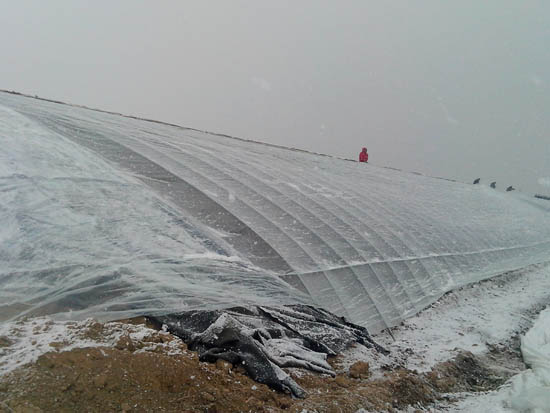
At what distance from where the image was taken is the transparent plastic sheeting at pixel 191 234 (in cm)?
302

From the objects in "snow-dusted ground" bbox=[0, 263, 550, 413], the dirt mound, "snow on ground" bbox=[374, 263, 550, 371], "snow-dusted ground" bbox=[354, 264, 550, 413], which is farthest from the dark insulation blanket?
"snow on ground" bbox=[374, 263, 550, 371]

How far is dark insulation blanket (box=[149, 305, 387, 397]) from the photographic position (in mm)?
2738

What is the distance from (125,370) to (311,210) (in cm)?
448

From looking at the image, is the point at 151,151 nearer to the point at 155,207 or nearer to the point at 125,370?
the point at 155,207

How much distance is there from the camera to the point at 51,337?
8.12 ft

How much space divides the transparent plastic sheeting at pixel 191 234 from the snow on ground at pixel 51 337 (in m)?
0.10

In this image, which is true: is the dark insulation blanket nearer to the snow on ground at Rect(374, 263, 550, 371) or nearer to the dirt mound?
the dirt mound

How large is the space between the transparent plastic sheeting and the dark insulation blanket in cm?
15

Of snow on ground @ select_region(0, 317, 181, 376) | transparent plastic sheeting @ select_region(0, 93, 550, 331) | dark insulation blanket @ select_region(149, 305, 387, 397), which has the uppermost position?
transparent plastic sheeting @ select_region(0, 93, 550, 331)

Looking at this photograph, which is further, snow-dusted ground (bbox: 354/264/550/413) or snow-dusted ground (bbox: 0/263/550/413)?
snow-dusted ground (bbox: 354/264/550/413)

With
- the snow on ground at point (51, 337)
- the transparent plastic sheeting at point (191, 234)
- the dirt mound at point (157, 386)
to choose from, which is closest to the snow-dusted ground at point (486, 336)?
the transparent plastic sheeting at point (191, 234)

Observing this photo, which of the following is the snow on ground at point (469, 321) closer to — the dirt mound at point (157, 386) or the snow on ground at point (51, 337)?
the dirt mound at point (157, 386)

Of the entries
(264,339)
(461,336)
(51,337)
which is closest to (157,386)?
(51,337)

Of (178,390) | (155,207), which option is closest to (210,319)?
(178,390)
